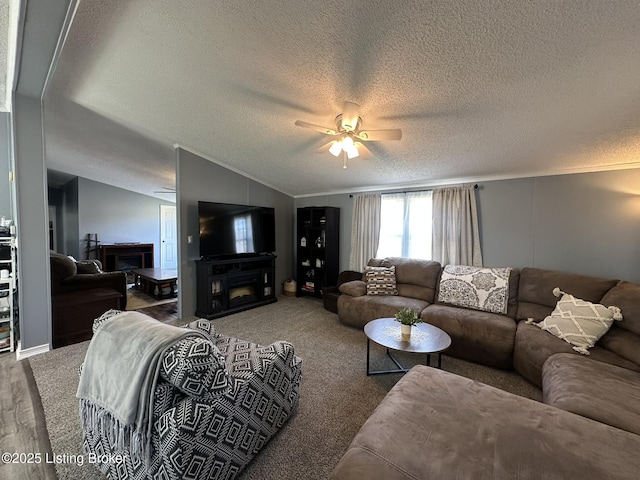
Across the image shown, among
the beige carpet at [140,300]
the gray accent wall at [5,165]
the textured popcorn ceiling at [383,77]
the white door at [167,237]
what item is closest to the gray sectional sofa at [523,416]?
the textured popcorn ceiling at [383,77]

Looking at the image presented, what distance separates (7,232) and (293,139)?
3240mm

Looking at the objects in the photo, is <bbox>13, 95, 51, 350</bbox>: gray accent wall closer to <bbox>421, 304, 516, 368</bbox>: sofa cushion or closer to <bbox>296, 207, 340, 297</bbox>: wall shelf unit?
<bbox>296, 207, 340, 297</bbox>: wall shelf unit

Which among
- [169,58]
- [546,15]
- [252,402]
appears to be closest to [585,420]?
[252,402]

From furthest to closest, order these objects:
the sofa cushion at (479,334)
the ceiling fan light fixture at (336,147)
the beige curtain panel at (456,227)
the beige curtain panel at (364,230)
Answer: the beige curtain panel at (364,230) < the beige curtain panel at (456,227) < the sofa cushion at (479,334) < the ceiling fan light fixture at (336,147)

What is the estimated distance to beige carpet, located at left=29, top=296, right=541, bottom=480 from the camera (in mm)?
1586

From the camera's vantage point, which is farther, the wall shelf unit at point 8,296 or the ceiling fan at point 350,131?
the wall shelf unit at point 8,296

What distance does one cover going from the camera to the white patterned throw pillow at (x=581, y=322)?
7.20 ft

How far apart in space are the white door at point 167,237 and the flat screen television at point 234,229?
15.1 feet

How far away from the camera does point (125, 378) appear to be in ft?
4.09

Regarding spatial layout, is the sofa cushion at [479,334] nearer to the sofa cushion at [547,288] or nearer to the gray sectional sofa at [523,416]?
the gray sectional sofa at [523,416]

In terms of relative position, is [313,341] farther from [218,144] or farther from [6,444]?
[218,144]

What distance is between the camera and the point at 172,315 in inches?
164

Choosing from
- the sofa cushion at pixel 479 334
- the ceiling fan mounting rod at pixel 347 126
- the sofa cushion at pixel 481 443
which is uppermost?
the ceiling fan mounting rod at pixel 347 126

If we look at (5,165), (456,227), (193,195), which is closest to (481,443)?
(456,227)
